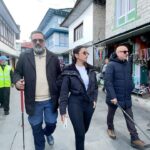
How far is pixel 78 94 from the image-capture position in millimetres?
3344

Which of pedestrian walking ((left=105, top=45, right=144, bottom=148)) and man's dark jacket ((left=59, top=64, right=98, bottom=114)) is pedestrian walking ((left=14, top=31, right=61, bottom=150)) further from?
pedestrian walking ((left=105, top=45, right=144, bottom=148))

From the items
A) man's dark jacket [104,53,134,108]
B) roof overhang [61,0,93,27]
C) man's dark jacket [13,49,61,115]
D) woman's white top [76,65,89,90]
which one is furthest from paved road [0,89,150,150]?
roof overhang [61,0,93,27]

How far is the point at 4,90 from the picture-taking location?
6.91m

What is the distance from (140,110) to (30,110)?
4.51 m

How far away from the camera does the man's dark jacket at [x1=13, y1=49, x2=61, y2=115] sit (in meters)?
3.44

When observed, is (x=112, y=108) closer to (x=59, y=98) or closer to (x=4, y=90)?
(x=59, y=98)

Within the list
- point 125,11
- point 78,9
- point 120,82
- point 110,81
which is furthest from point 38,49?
point 78,9

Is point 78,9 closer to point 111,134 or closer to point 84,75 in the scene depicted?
point 111,134

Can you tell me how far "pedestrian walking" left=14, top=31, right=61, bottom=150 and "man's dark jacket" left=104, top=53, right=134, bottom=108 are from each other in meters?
1.09

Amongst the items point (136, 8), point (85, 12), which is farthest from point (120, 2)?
point (85, 12)

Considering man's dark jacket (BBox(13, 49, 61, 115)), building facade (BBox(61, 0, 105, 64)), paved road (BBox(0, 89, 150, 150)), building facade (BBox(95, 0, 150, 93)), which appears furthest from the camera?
building facade (BBox(61, 0, 105, 64))

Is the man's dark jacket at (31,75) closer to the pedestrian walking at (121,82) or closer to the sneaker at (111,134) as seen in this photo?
the pedestrian walking at (121,82)

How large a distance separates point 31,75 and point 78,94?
0.77 metres

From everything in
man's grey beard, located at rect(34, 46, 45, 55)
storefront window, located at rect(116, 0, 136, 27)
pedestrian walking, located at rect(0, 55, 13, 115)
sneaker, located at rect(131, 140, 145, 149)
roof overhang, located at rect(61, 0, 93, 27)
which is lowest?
sneaker, located at rect(131, 140, 145, 149)
